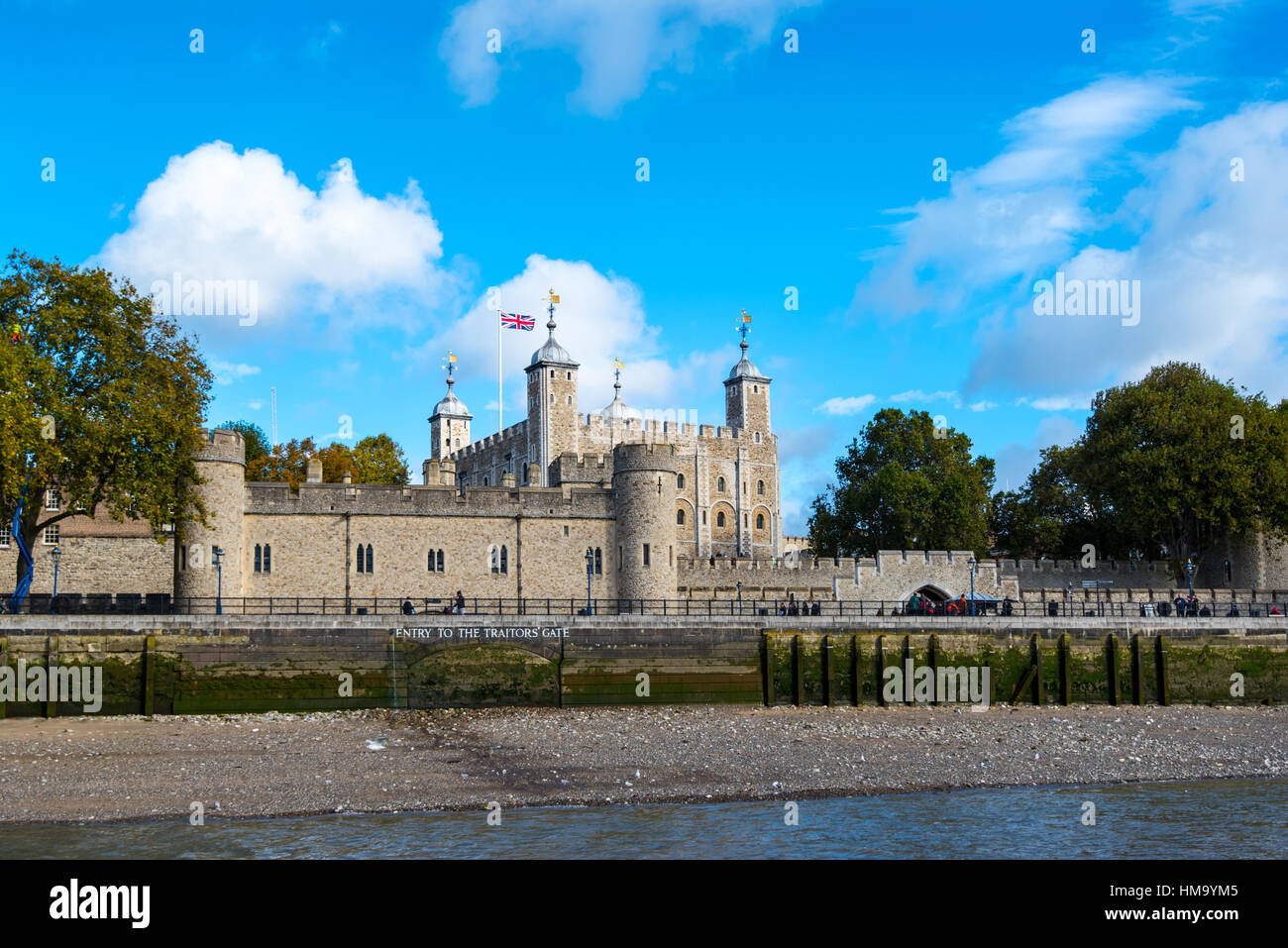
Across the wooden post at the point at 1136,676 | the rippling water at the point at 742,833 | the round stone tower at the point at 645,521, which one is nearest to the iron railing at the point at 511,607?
the round stone tower at the point at 645,521

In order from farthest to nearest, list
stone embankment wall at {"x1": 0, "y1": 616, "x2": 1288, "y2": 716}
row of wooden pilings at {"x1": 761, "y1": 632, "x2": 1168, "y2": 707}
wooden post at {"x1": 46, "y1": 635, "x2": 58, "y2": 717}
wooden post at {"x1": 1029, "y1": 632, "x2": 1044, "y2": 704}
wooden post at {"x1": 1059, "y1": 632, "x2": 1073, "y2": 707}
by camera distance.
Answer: wooden post at {"x1": 1059, "y1": 632, "x2": 1073, "y2": 707}
wooden post at {"x1": 1029, "y1": 632, "x2": 1044, "y2": 704}
row of wooden pilings at {"x1": 761, "y1": 632, "x2": 1168, "y2": 707}
stone embankment wall at {"x1": 0, "y1": 616, "x2": 1288, "y2": 716}
wooden post at {"x1": 46, "y1": 635, "x2": 58, "y2": 717}

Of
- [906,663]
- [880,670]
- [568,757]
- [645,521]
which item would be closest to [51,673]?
[568,757]

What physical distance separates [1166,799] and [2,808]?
19.8 metres

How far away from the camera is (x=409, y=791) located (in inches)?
814

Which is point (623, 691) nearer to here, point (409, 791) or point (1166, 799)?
point (409, 791)

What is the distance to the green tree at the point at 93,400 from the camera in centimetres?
3347

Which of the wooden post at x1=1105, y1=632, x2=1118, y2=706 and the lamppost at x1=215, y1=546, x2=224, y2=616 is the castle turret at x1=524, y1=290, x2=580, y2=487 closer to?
the lamppost at x1=215, y1=546, x2=224, y2=616

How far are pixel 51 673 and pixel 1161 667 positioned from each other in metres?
30.6

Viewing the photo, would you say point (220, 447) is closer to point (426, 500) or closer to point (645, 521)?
point (426, 500)

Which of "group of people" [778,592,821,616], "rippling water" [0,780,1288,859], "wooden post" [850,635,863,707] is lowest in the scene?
"rippling water" [0,780,1288,859]

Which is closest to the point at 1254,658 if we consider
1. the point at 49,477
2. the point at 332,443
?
the point at 49,477

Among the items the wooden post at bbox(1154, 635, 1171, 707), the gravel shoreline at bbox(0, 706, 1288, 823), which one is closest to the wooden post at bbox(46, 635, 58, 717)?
the gravel shoreline at bbox(0, 706, 1288, 823)

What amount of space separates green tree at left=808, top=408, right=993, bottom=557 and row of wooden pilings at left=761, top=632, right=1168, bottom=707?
933 inches

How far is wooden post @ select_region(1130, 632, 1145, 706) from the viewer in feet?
116
